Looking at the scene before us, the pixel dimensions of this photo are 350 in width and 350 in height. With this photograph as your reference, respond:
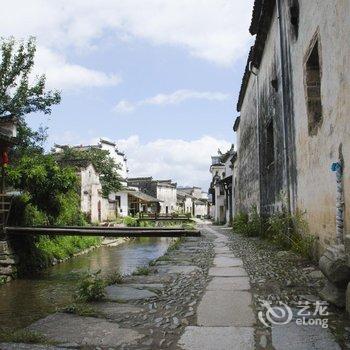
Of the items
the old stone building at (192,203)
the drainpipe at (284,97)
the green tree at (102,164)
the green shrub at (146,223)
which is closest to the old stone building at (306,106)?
the drainpipe at (284,97)

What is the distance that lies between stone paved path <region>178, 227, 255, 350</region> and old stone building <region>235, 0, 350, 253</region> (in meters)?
1.54

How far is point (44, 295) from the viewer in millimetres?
7742

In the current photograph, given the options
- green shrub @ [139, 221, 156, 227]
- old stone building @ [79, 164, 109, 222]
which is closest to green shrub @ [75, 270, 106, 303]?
old stone building @ [79, 164, 109, 222]

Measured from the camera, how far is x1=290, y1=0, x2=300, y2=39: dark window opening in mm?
7119

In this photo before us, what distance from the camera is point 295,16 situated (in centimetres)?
718

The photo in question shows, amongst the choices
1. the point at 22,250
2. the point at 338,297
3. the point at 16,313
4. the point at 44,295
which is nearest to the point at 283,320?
the point at 338,297

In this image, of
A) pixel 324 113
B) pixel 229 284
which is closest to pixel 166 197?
pixel 324 113

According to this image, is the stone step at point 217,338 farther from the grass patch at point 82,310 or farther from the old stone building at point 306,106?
the old stone building at point 306,106

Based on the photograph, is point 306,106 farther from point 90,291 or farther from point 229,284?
→ point 90,291

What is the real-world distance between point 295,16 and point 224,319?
6.00 meters

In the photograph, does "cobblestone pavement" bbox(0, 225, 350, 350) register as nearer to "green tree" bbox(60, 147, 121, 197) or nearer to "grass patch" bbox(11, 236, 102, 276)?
"grass patch" bbox(11, 236, 102, 276)

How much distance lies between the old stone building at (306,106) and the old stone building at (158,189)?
4573 centimetres

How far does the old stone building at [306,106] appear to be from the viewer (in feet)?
15.2

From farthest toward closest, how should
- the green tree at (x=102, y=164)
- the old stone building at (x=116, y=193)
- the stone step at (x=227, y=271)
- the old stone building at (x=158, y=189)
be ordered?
the old stone building at (x=158, y=189)
the old stone building at (x=116, y=193)
the green tree at (x=102, y=164)
the stone step at (x=227, y=271)
